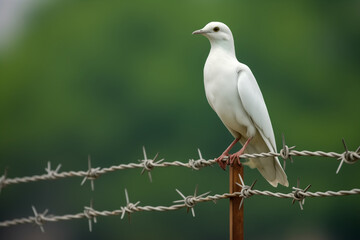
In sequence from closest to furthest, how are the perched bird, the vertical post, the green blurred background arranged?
the vertical post < the perched bird < the green blurred background

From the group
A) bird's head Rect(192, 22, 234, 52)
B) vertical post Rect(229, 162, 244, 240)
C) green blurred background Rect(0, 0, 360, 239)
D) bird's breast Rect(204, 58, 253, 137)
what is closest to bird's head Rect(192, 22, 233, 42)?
bird's head Rect(192, 22, 234, 52)

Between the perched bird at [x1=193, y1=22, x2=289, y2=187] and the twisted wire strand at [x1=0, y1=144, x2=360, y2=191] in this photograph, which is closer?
the twisted wire strand at [x1=0, y1=144, x2=360, y2=191]

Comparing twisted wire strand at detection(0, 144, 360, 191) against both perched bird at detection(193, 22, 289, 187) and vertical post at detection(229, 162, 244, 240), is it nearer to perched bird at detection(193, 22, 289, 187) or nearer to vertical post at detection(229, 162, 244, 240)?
vertical post at detection(229, 162, 244, 240)

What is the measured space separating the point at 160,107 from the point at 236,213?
70.3 feet

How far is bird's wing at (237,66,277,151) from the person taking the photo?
4238 millimetres

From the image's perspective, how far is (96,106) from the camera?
82.3 ft

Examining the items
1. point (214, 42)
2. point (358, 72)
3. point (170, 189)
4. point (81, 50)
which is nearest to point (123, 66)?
point (81, 50)

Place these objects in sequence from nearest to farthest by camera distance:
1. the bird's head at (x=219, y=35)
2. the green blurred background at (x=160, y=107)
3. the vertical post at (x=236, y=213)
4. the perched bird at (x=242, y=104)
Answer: the vertical post at (x=236, y=213) → the perched bird at (x=242, y=104) → the bird's head at (x=219, y=35) → the green blurred background at (x=160, y=107)

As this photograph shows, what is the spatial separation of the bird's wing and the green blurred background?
14382mm

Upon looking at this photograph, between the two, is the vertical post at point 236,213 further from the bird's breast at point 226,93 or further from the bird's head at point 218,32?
the bird's head at point 218,32

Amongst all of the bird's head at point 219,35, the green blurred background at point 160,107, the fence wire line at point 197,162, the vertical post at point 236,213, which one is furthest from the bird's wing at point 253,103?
the green blurred background at point 160,107

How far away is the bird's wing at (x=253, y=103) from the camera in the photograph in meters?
4.24

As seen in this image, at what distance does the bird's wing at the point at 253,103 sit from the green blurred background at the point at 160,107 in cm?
1438

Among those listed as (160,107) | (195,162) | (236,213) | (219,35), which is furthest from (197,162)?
(160,107)
